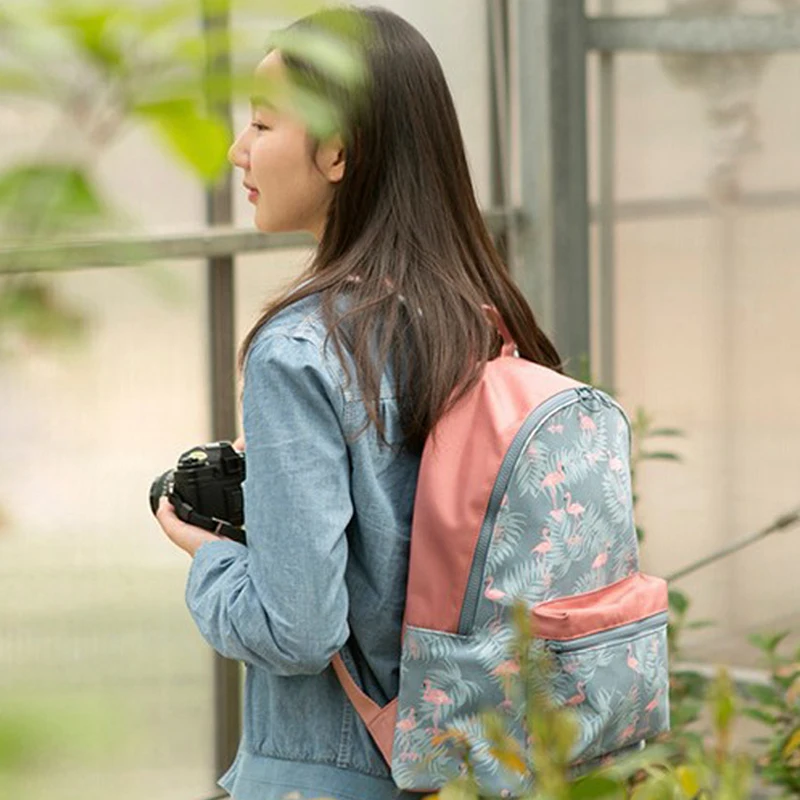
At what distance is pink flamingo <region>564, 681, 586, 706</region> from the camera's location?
6.41 feet

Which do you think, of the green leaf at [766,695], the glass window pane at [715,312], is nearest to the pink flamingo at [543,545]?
the green leaf at [766,695]

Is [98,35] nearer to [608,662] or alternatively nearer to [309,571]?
[309,571]

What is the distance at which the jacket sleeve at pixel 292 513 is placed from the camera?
184 centimetres

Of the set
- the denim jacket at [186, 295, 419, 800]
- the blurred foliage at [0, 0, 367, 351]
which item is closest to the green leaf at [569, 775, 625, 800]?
the blurred foliage at [0, 0, 367, 351]

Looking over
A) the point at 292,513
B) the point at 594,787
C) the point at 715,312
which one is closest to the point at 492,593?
the point at 292,513

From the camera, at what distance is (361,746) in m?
→ 1.98

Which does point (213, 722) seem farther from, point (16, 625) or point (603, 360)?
point (603, 360)

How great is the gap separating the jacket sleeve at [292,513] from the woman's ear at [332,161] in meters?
0.22

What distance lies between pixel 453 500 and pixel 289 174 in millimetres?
402

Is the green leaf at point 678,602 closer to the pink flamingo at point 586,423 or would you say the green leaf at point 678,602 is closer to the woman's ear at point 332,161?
the pink flamingo at point 586,423

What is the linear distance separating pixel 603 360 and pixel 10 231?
4341mm

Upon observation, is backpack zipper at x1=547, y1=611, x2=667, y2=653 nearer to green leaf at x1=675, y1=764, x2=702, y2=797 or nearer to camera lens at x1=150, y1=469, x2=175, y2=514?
camera lens at x1=150, y1=469, x2=175, y2=514

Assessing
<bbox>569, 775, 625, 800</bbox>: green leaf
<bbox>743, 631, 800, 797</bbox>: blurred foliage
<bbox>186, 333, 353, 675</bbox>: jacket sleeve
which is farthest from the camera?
<bbox>743, 631, 800, 797</bbox>: blurred foliage

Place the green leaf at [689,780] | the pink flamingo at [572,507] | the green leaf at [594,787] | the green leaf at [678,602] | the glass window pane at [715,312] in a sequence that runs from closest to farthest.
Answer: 1. the green leaf at [594,787]
2. the green leaf at [689,780]
3. the pink flamingo at [572,507]
4. the green leaf at [678,602]
5. the glass window pane at [715,312]
